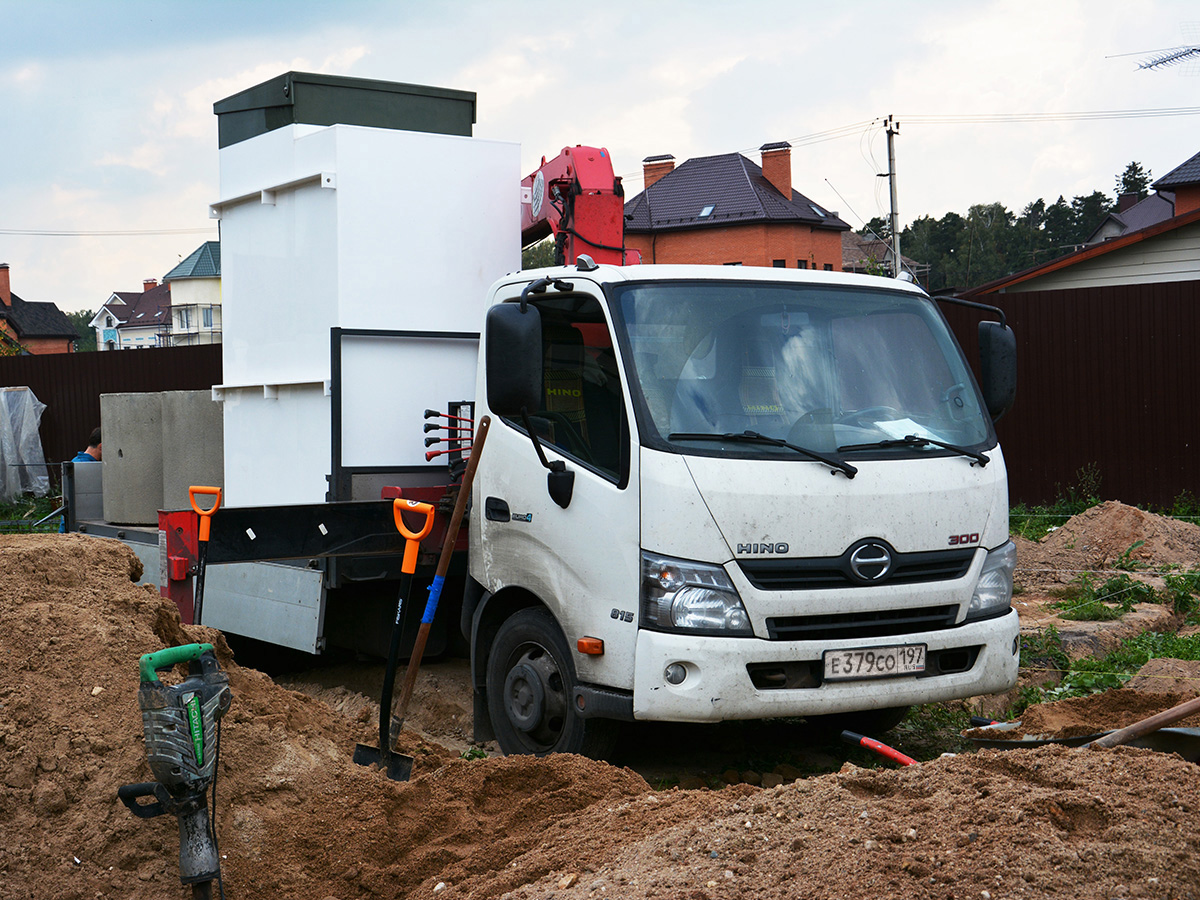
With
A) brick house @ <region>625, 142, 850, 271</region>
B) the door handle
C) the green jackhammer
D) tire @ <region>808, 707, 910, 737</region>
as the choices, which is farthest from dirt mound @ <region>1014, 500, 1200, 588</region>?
brick house @ <region>625, 142, 850, 271</region>

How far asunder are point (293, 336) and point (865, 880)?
5.20 meters

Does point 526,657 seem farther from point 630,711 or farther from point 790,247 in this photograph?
point 790,247

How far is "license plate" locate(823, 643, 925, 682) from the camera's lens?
15.1ft

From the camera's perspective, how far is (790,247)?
1735 inches

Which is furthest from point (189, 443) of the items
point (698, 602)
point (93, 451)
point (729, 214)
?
point (729, 214)

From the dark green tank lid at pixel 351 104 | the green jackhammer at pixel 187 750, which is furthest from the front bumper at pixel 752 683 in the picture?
the dark green tank lid at pixel 351 104

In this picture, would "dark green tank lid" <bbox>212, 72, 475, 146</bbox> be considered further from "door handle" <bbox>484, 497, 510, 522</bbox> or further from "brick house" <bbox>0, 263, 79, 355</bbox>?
"brick house" <bbox>0, 263, 79, 355</bbox>

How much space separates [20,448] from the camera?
19969 mm

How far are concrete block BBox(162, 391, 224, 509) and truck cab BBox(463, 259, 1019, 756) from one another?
3884 mm

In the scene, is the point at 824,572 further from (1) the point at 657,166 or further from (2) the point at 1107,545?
(1) the point at 657,166

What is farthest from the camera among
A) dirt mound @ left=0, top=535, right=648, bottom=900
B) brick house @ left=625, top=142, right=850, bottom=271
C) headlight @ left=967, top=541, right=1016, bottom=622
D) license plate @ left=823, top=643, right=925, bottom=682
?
brick house @ left=625, top=142, right=850, bottom=271

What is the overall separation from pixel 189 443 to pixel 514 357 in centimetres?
489

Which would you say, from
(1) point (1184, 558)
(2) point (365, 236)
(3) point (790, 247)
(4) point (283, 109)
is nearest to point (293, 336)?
(2) point (365, 236)

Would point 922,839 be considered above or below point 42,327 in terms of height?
below
